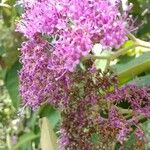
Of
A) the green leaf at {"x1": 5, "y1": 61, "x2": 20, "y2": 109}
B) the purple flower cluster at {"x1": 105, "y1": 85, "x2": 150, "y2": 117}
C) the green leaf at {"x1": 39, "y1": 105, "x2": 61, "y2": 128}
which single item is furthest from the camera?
the green leaf at {"x1": 5, "y1": 61, "x2": 20, "y2": 109}

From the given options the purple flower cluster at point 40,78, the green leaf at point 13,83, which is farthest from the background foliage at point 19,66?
the purple flower cluster at point 40,78

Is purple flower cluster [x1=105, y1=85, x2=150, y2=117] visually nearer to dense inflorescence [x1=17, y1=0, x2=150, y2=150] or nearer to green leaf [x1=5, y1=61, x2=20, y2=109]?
dense inflorescence [x1=17, y1=0, x2=150, y2=150]

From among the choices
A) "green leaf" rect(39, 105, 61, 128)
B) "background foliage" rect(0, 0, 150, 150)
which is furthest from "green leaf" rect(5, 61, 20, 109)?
"green leaf" rect(39, 105, 61, 128)

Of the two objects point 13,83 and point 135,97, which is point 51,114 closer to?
point 13,83

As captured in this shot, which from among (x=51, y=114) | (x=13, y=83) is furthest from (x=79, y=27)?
(x=13, y=83)

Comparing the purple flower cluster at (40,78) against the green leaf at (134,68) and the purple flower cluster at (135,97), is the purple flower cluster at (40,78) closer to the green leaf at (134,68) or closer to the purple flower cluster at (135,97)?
the purple flower cluster at (135,97)

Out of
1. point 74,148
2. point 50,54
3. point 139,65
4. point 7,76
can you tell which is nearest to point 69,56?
point 50,54

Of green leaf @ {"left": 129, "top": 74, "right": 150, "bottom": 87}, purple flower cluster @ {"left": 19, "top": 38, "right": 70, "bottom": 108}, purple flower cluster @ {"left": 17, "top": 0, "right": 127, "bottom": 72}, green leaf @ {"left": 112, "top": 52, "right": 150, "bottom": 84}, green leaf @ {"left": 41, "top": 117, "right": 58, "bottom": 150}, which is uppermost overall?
purple flower cluster @ {"left": 17, "top": 0, "right": 127, "bottom": 72}
